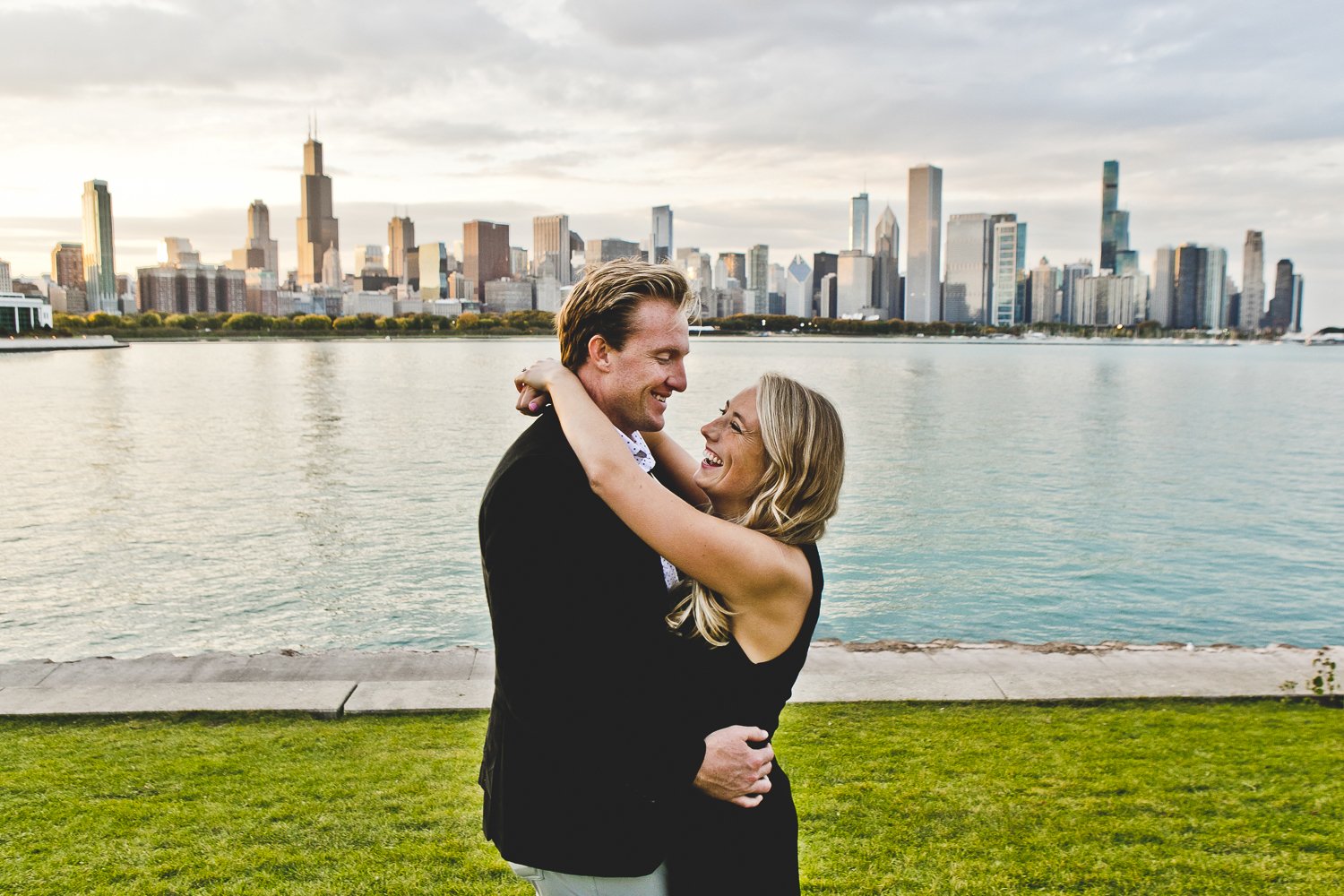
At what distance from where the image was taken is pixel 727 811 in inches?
90.5

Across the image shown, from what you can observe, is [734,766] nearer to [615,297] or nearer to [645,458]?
[645,458]

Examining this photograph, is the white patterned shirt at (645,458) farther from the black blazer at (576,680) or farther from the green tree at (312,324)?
the green tree at (312,324)

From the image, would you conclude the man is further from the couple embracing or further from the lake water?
the lake water

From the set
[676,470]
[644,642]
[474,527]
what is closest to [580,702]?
[644,642]

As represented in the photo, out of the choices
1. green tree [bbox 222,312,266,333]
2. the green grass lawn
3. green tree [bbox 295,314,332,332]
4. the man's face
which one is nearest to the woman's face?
the man's face

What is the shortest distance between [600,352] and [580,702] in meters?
0.84

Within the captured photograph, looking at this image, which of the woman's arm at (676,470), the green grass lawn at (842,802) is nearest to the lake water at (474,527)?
the green grass lawn at (842,802)

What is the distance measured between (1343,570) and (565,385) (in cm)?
1912

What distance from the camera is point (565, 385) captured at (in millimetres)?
2480

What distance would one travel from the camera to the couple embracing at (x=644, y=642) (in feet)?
7.02

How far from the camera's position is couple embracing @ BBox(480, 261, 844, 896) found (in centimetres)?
214

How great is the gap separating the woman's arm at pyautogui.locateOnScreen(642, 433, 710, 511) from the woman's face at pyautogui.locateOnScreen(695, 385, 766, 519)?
0.44 m

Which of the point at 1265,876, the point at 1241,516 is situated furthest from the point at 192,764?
the point at 1241,516

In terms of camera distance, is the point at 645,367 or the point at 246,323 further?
the point at 246,323
